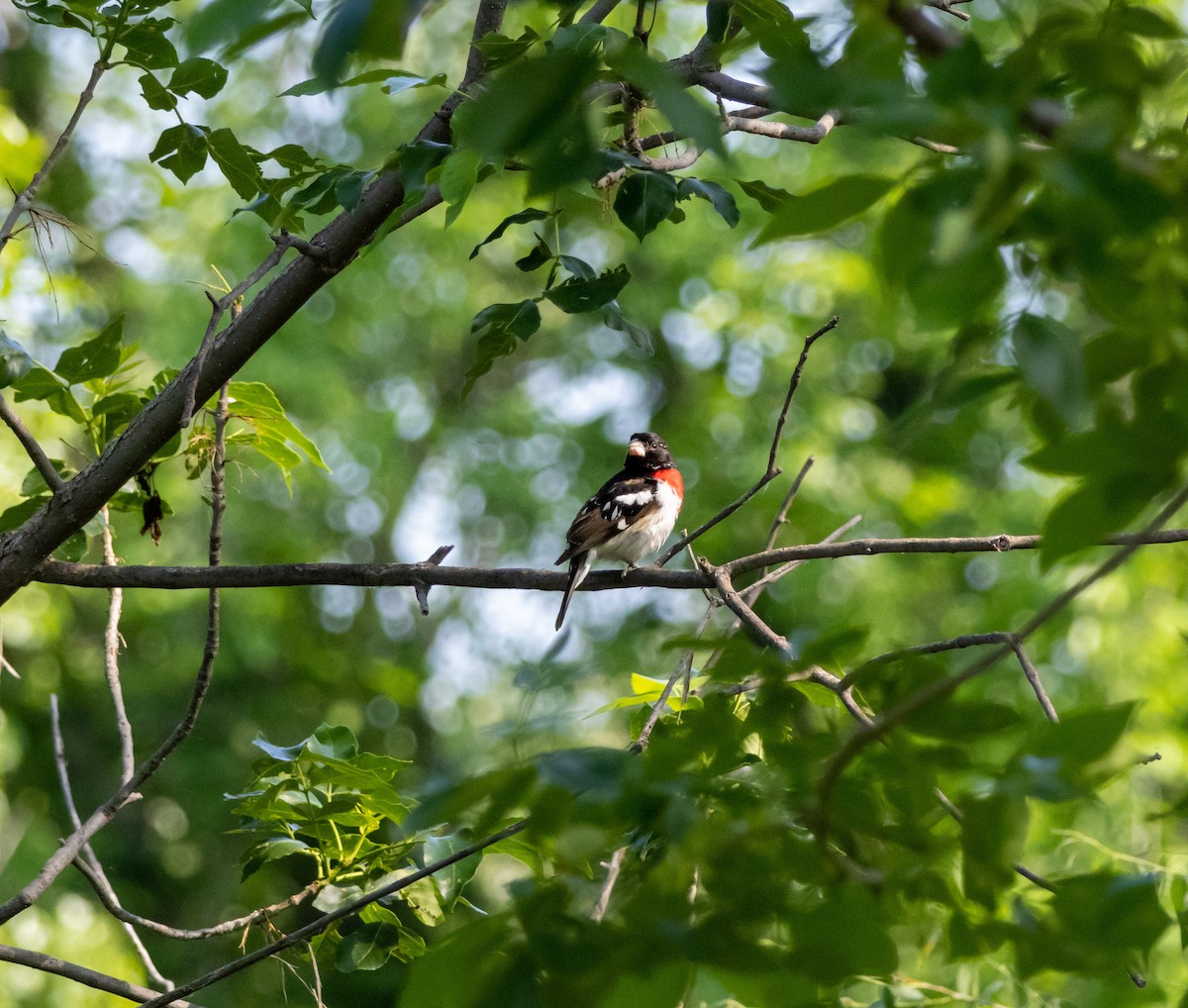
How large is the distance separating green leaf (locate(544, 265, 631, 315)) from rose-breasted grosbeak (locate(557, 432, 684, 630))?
256 cm

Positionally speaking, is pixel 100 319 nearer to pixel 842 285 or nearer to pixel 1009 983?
pixel 842 285

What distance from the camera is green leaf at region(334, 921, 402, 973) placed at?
7.30 feet

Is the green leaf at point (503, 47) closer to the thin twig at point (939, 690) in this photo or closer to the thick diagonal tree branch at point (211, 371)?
the thick diagonal tree branch at point (211, 371)

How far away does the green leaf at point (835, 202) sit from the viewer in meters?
0.83

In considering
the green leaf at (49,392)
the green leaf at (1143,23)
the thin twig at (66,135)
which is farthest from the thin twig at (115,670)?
the green leaf at (1143,23)

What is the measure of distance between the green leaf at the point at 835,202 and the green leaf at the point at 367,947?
180 cm

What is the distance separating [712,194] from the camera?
214 cm

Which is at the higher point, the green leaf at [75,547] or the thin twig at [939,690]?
the thin twig at [939,690]

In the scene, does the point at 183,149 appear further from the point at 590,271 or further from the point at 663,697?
the point at 663,697

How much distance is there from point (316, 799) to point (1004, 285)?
5.44 feet

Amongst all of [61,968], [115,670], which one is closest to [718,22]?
[115,670]

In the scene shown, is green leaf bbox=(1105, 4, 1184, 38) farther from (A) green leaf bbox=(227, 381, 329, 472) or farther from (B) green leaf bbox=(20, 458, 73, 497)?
(B) green leaf bbox=(20, 458, 73, 497)

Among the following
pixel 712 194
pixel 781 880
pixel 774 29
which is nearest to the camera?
pixel 781 880

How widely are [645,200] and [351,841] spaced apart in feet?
4.41
